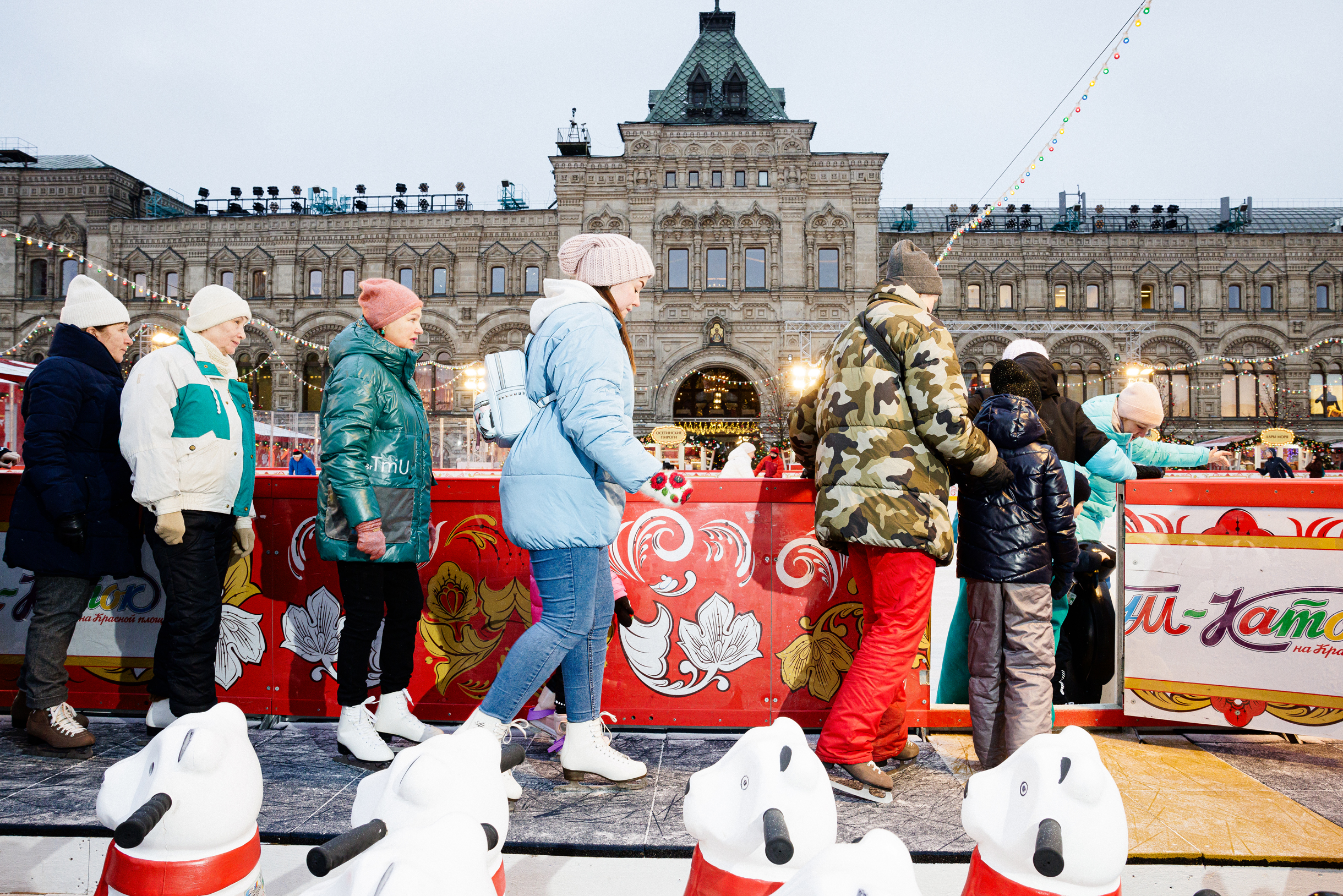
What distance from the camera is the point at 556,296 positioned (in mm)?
2578

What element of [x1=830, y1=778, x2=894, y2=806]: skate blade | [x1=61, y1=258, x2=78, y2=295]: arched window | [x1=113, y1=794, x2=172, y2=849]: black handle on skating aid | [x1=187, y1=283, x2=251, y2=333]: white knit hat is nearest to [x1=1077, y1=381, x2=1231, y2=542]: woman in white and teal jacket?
[x1=830, y1=778, x2=894, y2=806]: skate blade

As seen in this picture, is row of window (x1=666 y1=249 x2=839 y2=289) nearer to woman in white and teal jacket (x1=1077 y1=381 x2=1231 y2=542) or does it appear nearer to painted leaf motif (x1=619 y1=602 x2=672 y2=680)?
woman in white and teal jacket (x1=1077 y1=381 x2=1231 y2=542)

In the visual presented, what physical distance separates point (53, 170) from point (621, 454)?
113 ft

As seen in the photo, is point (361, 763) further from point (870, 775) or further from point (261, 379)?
point (261, 379)

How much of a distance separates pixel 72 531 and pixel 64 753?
0.77m

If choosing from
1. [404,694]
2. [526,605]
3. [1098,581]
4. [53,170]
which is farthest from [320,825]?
[53,170]

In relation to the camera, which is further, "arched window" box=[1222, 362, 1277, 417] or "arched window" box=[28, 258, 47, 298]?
"arched window" box=[28, 258, 47, 298]

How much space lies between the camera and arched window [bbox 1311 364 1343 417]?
2850 cm

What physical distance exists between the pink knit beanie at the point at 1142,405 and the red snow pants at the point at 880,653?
5.49 feet

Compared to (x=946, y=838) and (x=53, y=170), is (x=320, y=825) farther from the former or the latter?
(x=53, y=170)

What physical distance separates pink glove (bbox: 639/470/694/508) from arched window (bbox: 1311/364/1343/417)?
3420cm

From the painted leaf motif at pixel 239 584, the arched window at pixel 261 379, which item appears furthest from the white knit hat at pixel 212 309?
the arched window at pixel 261 379

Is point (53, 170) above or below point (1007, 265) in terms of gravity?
above

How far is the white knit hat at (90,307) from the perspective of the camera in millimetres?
3066
